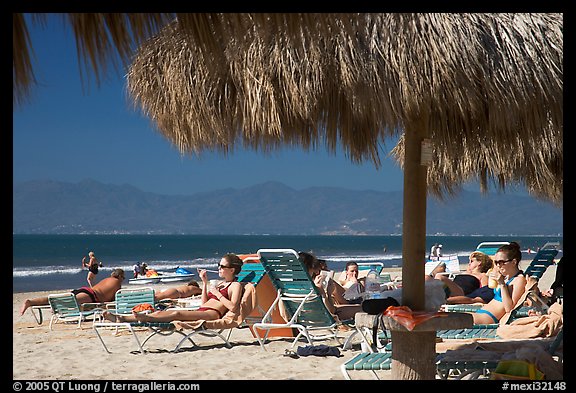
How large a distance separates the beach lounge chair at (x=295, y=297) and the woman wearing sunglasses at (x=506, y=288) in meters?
1.49

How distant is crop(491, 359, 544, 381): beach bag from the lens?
159 inches

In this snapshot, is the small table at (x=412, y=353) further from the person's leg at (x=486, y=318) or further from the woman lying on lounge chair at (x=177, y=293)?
the woman lying on lounge chair at (x=177, y=293)

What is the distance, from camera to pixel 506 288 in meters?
6.11

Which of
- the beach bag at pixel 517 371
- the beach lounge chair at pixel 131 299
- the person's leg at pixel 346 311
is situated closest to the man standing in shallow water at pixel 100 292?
the beach lounge chair at pixel 131 299

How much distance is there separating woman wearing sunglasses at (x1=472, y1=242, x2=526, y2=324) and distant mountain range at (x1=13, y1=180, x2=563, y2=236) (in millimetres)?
117046

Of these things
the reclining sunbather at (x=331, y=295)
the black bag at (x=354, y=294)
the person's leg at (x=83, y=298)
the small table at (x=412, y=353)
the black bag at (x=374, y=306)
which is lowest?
the person's leg at (x=83, y=298)

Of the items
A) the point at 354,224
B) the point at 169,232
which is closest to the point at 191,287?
the point at 169,232

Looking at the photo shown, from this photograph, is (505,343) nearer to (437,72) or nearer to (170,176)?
(437,72)

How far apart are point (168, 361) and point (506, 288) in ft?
10.2

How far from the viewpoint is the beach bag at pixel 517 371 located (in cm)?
404

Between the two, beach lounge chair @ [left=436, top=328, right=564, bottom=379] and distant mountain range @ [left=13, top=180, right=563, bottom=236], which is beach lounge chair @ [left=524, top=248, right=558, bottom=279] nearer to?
beach lounge chair @ [left=436, top=328, right=564, bottom=379]

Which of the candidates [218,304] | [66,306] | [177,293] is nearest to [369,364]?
[218,304]

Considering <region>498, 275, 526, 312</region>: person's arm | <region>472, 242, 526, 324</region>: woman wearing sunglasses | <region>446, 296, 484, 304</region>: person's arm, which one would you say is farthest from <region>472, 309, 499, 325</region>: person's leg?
<region>446, 296, 484, 304</region>: person's arm

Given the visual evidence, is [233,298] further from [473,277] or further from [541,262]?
[541,262]
